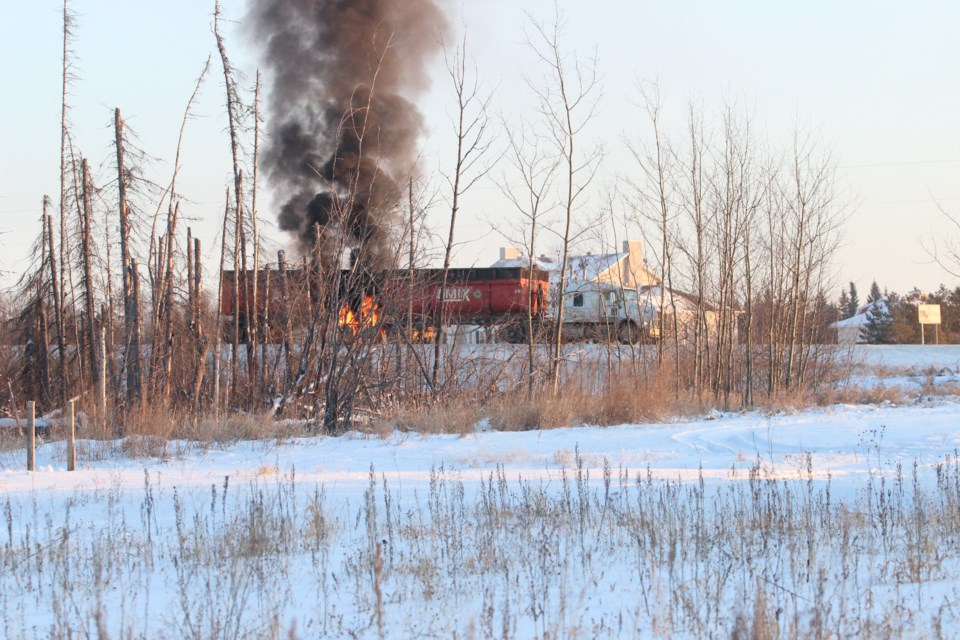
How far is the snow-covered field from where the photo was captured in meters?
4.62

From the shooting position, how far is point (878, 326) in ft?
207

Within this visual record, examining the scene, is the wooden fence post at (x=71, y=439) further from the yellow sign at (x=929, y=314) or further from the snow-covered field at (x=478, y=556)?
the yellow sign at (x=929, y=314)

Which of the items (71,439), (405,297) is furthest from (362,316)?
(71,439)

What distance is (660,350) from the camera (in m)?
22.0

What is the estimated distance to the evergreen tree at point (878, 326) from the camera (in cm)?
6078

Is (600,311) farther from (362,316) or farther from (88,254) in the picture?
(88,254)

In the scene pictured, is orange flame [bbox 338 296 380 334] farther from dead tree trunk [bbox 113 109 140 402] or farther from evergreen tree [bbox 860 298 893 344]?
evergreen tree [bbox 860 298 893 344]

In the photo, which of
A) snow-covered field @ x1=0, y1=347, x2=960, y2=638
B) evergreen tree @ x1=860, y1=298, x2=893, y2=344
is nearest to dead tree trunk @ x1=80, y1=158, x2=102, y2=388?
snow-covered field @ x1=0, y1=347, x2=960, y2=638

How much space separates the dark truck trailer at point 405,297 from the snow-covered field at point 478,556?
263 inches

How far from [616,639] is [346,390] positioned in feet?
39.3

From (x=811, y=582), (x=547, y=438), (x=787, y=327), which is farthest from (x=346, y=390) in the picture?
(x=787, y=327)

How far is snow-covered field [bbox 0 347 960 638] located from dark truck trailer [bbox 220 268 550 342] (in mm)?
6684

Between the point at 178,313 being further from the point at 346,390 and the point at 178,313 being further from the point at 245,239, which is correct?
the point at 346,390

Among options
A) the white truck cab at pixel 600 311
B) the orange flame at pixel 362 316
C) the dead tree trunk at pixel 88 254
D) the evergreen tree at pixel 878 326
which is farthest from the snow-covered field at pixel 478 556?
the evergreen tree at pixel 878 326
